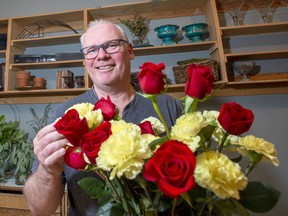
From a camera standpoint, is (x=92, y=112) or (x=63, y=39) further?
(x=63, y=39)

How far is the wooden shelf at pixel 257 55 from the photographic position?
166cm

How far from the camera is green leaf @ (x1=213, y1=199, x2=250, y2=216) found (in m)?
0.34

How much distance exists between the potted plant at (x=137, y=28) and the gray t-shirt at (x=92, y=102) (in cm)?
92

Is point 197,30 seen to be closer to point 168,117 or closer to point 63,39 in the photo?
point 168,117

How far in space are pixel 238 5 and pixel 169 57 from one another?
2.28 feet

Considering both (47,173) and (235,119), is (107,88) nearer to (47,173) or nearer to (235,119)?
(47,173)

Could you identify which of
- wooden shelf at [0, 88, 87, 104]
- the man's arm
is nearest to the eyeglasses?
the man's arm

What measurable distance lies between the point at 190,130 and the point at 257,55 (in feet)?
5.42

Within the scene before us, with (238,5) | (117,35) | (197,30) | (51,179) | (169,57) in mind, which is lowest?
(51,179)

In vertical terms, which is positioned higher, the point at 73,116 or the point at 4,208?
the point at 73,116

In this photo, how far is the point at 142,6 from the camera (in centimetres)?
187

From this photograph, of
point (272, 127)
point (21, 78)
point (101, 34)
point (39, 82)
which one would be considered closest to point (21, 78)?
point (21, 78)

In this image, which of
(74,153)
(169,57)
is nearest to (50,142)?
(74,153)

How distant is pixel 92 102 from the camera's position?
1.04 meters
